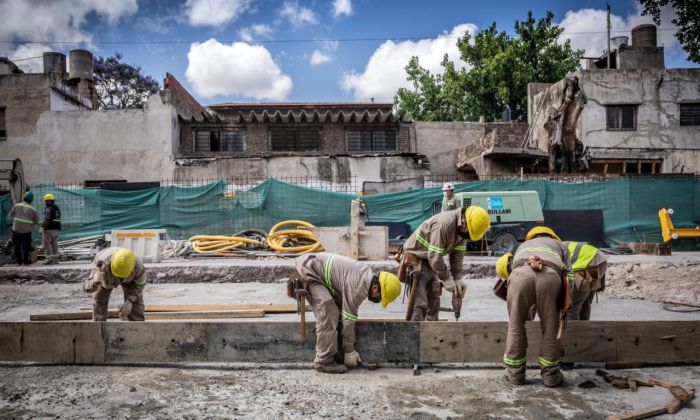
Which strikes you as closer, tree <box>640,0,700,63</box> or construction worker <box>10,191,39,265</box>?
construction worker <box>10,191,39,265</box>

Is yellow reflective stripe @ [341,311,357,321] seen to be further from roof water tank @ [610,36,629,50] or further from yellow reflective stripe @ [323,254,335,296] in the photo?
roof water tank @ [610,36,629,50]

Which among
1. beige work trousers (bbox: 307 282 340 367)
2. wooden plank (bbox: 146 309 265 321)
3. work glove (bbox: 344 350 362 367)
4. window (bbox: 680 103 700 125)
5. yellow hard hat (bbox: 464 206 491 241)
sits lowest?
work glove (bbox: 344 350 362 367)

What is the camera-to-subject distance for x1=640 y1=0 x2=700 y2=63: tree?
18562 mm

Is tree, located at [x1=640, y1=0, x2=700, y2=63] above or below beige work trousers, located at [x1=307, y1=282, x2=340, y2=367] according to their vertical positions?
above

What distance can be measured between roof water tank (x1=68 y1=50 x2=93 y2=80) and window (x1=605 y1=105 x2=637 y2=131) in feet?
84.3

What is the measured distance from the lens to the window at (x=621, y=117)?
22781mm

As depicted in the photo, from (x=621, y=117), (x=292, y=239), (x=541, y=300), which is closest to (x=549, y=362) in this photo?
(x=541, y=300)

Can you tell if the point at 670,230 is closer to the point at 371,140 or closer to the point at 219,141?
the point at 371,140

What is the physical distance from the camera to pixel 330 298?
15.6 feet

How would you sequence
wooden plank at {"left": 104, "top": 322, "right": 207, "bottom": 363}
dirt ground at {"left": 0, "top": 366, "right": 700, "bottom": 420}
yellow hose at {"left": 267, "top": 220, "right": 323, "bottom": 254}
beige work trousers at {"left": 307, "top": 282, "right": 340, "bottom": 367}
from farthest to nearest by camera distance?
yellow hose at {"left": 267, "top": 220, "right": 323, "bottom": 254} → wooden plank at {"left": 104, "top": 322, "right": 207, "bottom": 363} → beige work trousers at {"left": 307, "top": 282, "right": 340, "bottom": 367} → dirt ground at {"left": 0, "top": 366, "right": 700, "bottom": 420}

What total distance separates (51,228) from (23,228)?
55cm

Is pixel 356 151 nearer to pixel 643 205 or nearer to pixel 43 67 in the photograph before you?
pixel 643 205

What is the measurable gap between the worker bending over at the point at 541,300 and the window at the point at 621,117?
2141cm

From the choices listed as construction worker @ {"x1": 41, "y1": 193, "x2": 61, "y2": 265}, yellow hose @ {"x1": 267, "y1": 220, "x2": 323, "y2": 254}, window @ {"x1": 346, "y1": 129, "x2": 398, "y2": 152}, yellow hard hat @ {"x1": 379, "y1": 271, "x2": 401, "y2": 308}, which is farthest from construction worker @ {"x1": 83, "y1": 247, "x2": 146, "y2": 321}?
window @ {"x1": 346, "y1": 129, "x2": 398, "y2": 152}
